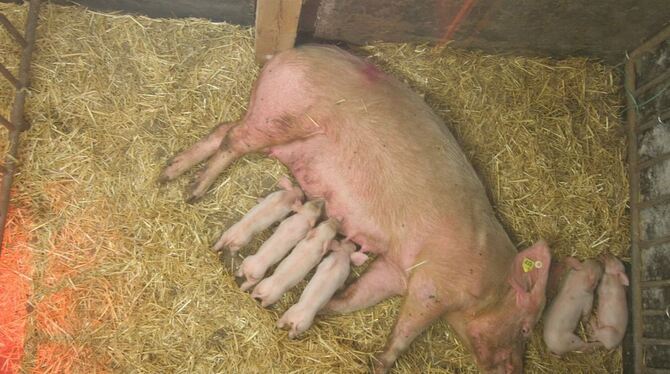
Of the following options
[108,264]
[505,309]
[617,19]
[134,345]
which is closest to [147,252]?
[108,264]

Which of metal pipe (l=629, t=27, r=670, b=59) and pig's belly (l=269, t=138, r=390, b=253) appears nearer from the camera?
pig's belly (l=269, t=138, r=390, b=253)

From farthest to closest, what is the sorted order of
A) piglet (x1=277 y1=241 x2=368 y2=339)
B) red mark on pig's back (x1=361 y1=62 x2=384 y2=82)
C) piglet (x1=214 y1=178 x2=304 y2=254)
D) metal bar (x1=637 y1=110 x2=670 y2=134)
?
metal bar (x1=637 y1=110 x2=670 y2=134), red mark on pig's back (x1=361 y1=62 x2=384 y2=82), piglet (x1=214 y1=178 x2=304 y2=254), piglet (x1=277 y1=241 x2=368 y2=339)

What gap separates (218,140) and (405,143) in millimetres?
1207

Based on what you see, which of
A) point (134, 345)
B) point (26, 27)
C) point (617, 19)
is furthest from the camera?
point (617, 19)

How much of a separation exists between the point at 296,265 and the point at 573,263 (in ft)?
6.03

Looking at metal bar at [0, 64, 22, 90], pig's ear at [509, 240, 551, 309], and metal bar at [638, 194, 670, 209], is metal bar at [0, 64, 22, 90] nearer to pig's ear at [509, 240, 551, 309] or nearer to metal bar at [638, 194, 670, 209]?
pig's ear at [509, 240, 551, 309]

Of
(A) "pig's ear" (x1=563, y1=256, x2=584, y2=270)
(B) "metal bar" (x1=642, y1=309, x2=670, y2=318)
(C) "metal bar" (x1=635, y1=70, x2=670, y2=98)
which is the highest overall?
(C) "metal bar" (x1=635, y1=70, x2=670, y2=98)

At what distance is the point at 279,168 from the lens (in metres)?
3.87

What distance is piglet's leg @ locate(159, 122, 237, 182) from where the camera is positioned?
3643mm

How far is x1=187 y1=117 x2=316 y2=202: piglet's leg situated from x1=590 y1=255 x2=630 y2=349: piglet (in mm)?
2196

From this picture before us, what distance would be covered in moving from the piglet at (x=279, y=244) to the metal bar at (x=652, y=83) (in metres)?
2.58

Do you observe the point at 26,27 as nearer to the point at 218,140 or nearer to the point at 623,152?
the point at 218,140

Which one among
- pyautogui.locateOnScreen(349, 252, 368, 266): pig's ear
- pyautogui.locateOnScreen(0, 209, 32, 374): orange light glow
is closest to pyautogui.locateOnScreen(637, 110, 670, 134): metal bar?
pyautogui.locateOnScreen(349, 252, 368, 266): pig's ear

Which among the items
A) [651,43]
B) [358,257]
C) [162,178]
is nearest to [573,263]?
[358,257]
